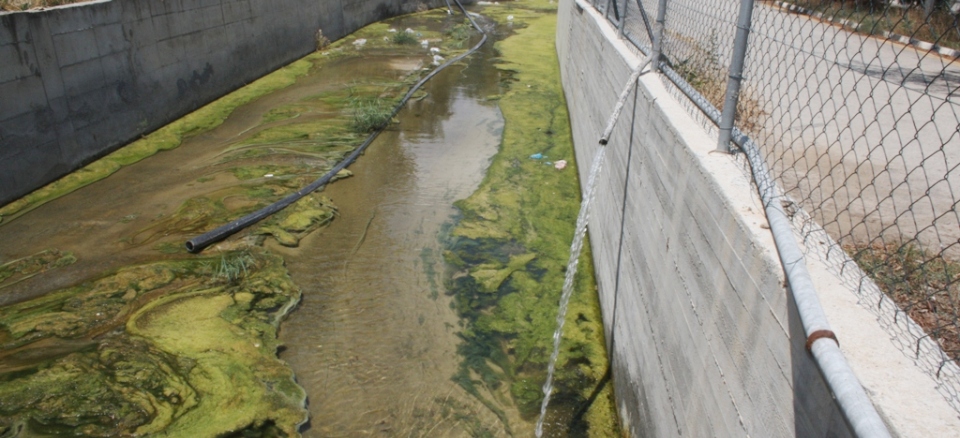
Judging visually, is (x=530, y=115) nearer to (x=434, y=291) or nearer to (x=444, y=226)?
(x=444, y=226)

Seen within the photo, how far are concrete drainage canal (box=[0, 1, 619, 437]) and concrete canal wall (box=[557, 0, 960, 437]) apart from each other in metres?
0.71

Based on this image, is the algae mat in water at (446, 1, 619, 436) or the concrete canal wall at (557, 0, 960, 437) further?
the algae mat in water at (446, 1, 619, 436)

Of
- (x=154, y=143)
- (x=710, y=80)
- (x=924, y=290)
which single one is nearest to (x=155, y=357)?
(x=710, y=80)

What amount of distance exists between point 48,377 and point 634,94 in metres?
3.95

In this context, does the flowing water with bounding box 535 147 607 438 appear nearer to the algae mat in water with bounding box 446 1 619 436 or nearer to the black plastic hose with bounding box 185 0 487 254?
Answer: the algae mat in water with bounding box 446 1 619 436

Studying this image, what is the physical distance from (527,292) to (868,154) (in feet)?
9.48

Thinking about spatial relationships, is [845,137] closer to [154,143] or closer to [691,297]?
[691,297]

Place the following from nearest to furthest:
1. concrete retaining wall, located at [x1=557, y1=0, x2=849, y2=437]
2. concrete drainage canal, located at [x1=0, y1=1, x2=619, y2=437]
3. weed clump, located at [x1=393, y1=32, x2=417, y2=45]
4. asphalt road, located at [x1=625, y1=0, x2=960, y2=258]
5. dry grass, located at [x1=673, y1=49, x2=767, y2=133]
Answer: concrete retaining wall, located at [x1=557, y1=0, x2=849, y2=437]
asphalt road, located at [x1=625, y1=0, x2=960, y2=258]
concrete drainage canal, located at [x1=0, y1=1, x2=619, y2=437]
dry grass, located at [x1=673, y1=49, x2=767, y2=133]
weed clump, located at [x1=393, y1=32, x2=417, y2=45]

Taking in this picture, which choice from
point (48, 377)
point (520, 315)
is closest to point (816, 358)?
point (520, 315)

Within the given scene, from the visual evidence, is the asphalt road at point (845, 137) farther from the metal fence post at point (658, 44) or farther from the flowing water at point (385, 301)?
the flowing water at point (385, 301)

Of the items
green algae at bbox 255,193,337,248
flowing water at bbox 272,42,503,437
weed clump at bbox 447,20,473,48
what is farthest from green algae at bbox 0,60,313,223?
weed clump at bbox 447,20,473,48

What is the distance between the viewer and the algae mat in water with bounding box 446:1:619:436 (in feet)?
13.1

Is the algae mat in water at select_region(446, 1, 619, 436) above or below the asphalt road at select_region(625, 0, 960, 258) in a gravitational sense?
below

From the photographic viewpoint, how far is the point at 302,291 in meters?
4.93
